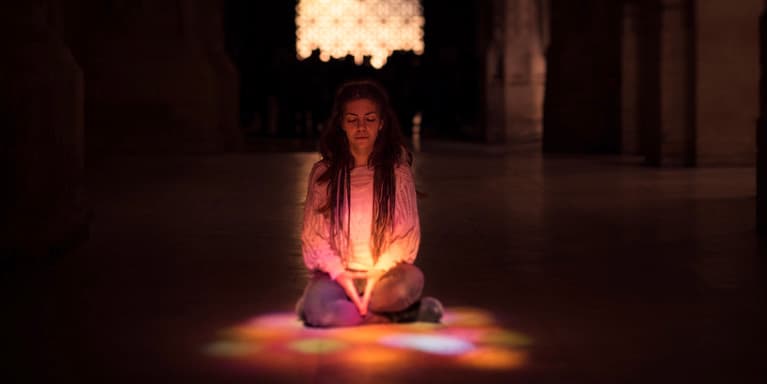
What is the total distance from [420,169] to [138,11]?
5.66m

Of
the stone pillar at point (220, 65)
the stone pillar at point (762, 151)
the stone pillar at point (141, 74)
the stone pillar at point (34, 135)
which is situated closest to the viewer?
the stone pillar at point (34, 135)

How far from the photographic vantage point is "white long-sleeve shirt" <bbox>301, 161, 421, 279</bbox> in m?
4.70

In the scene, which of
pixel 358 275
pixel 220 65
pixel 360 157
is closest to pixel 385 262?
pixel 358 275

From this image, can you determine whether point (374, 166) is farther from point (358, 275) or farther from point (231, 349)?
point (231, 349)

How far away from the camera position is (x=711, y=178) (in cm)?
1302

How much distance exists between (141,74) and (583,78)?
708 cm

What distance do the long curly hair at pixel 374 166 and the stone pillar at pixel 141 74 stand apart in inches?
548

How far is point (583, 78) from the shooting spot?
66.0ft

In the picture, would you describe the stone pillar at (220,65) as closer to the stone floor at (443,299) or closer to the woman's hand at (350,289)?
the stone floor at (443,299)

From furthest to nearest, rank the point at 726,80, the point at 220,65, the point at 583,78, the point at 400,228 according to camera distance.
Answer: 1. the point at 583,78
2. the point at 220,65
3. the point at 726,80
4. the point at 400,228

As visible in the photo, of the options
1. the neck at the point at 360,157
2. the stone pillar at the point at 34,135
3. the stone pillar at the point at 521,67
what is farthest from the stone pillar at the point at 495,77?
the neck at the point at 360,157

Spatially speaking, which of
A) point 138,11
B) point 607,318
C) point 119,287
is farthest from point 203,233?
point 138,11

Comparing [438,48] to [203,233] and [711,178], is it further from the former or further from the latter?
[203,233]

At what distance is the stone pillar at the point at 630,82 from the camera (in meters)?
18.4
